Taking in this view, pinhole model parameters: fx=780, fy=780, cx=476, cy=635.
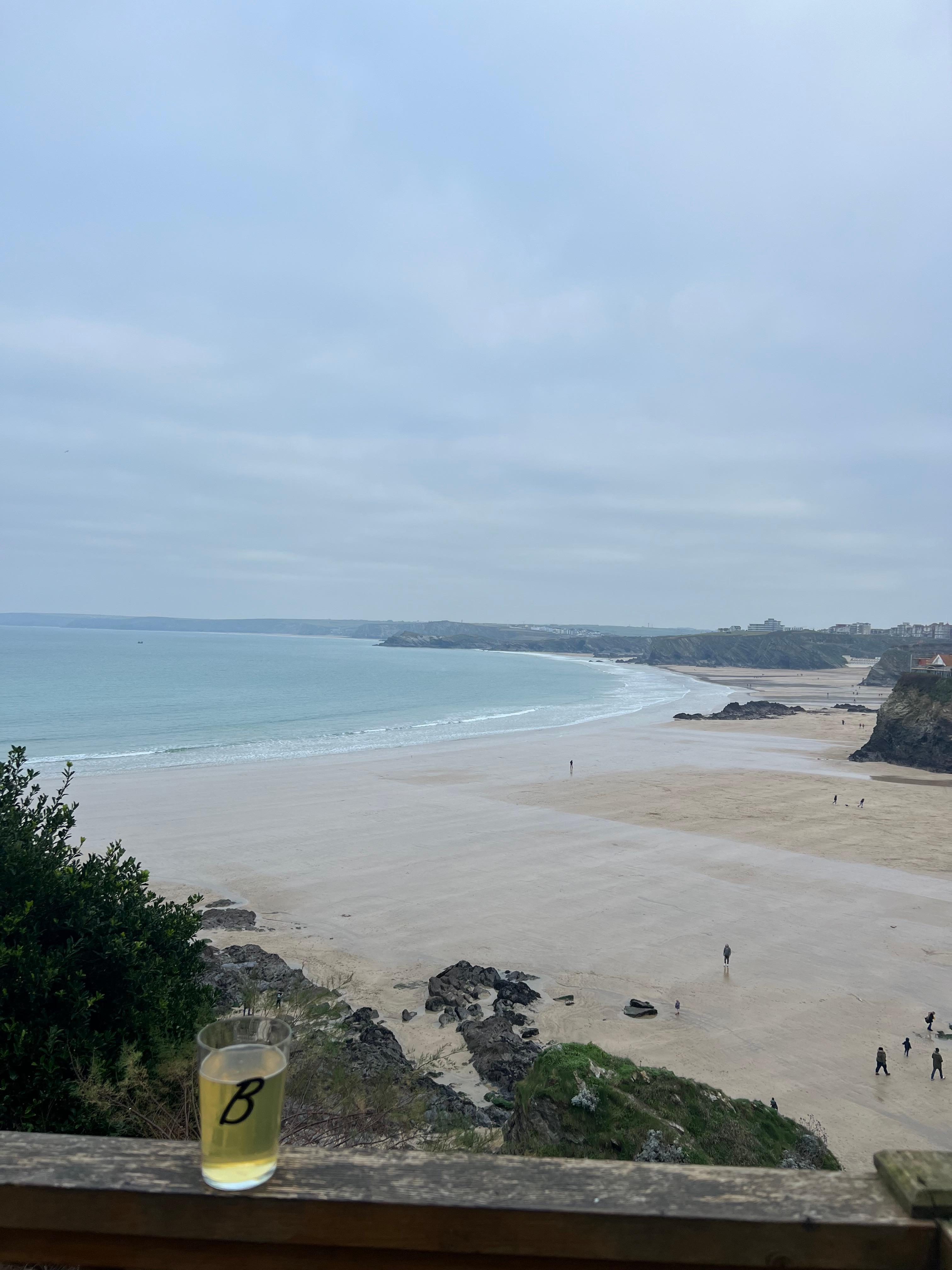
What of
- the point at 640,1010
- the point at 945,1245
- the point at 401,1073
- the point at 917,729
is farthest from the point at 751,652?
the point at 945,1245

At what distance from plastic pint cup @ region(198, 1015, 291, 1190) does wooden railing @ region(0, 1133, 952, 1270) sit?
0.04 meters

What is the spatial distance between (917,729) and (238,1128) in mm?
55182

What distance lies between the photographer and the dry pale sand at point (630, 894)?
1388 cm

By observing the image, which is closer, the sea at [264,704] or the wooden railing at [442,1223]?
the wooden railing at [442,1223]

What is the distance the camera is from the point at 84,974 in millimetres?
7273

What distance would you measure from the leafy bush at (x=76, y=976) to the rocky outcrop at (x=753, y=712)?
6435 centimetres

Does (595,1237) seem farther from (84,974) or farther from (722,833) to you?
(722,833)

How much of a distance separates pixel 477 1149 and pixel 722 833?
73.0 feet

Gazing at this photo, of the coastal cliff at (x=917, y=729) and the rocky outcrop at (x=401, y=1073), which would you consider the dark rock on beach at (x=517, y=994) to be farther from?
the coastal cliff at (x=917, y=729)

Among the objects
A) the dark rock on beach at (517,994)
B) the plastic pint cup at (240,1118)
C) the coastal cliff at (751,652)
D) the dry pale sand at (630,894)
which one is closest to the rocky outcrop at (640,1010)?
the dry pale sand at (630,894)

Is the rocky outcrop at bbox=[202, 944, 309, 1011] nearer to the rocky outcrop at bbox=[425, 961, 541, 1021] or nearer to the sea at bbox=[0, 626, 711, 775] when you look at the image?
the rocky outcrop at bbox=[425, 961, 541, 1021]

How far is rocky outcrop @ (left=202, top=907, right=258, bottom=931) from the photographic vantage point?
18.9 m

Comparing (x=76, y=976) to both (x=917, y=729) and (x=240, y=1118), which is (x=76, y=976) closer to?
(x=240, y=1118)

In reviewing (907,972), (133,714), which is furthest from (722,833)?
(133,714)
